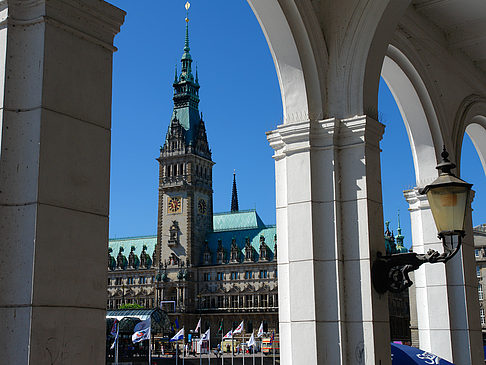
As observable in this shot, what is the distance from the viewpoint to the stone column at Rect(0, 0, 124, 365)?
3025 mm

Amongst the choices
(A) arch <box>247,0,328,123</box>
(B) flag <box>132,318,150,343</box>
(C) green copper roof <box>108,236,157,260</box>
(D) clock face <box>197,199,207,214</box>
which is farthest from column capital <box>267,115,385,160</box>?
(C) green copper roof <box>108,236,157,260</box>

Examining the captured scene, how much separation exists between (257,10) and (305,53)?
59 cm

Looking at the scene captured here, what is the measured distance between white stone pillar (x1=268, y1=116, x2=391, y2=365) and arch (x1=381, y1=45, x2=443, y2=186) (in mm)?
2188

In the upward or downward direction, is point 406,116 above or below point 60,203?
above

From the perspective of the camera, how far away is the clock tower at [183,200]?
9199 centimetres

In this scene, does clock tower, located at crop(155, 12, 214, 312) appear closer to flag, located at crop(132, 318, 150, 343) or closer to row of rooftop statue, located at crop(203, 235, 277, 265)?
row of rooftop statue, located at crop(203, 235, 277, 265)

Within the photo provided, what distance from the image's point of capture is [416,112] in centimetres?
832

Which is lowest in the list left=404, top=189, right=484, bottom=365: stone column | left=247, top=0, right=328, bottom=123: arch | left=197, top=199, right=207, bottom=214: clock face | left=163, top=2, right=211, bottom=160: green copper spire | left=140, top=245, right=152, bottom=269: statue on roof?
left=404, top=189, right=484, bottom=365: stone column

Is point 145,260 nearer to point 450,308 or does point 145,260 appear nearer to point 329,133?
point 450,308

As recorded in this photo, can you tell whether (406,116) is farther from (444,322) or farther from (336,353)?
(336,353)

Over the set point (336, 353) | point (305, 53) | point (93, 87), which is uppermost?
point (305, 53)

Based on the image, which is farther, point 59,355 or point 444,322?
point 444,322

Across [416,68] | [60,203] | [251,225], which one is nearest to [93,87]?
[60,203]

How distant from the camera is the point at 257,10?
5.90m
